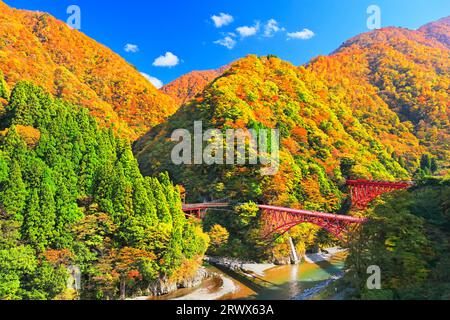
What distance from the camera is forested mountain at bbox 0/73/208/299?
2308 centimetres

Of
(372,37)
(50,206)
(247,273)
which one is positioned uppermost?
(372,37)

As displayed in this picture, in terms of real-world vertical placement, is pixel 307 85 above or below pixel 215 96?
above

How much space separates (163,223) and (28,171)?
10.3 metres

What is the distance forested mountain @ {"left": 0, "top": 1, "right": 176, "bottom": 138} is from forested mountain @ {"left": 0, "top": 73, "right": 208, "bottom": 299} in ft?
123

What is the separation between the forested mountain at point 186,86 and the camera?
429 feet

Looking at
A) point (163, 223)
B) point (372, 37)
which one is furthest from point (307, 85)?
point (372, 37)

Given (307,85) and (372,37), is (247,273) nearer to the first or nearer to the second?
(307,85)

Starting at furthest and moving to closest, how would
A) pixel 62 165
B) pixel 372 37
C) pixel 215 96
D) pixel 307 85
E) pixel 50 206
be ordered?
pixel 372 37, pixel 307 85, pixel 215 96, pixel 62 165, pixel 50 206

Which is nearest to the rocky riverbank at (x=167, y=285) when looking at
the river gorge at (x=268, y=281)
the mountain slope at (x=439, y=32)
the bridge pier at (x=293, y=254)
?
the river gorge at (x=268, y=281)

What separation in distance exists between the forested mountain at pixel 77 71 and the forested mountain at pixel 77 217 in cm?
3748

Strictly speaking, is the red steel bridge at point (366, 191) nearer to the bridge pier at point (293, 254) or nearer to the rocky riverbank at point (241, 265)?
the bridge pier at point (293, 254)

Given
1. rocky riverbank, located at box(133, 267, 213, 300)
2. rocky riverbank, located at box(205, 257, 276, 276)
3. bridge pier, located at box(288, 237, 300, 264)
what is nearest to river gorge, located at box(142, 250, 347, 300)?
rocky riverbank, located at box(205, 257, 276, 276)

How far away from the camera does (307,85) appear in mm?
78188

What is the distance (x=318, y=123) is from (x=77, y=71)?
61820 millimetres
